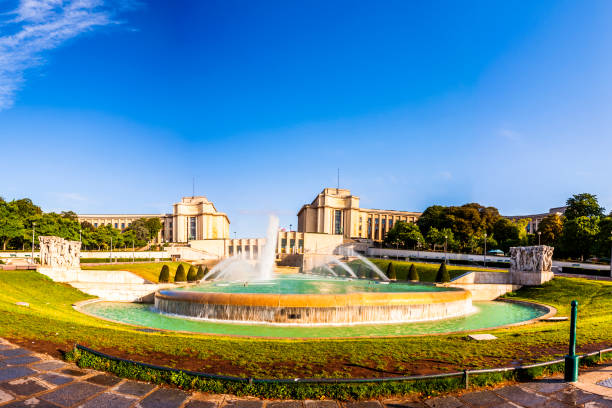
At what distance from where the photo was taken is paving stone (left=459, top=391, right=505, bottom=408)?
18.9 ft

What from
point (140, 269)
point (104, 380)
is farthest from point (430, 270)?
point (104, 380)

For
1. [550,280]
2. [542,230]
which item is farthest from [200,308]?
[542,230]

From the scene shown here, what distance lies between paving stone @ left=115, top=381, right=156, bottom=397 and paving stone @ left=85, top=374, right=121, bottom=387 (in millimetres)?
215

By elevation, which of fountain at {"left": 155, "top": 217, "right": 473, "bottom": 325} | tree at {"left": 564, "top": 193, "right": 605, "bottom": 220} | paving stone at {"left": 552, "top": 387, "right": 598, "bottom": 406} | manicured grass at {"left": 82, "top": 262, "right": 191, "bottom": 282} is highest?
tree at {"left": 564, "top": 193, "right": 605, "bottom": 220}

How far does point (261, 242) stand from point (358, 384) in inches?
3889

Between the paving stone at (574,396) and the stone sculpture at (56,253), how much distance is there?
37.5 metres

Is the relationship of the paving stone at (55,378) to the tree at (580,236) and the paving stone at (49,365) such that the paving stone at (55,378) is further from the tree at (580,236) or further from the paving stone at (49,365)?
the tree at (580,236)

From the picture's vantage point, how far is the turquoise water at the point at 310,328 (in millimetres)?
16891

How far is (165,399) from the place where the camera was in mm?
5805

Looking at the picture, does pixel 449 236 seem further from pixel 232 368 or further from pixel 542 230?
pixel 232 368

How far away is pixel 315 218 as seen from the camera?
459 ft

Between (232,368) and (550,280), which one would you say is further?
(550,280)

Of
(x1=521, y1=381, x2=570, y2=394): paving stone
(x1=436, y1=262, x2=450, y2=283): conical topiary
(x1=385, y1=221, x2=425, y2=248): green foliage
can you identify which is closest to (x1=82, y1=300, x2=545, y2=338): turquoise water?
(x1=521, y1=381, x2=570, y2=394): paving stone

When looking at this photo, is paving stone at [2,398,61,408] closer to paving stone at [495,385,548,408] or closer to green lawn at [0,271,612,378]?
green lawn at [0,271,612,378]
